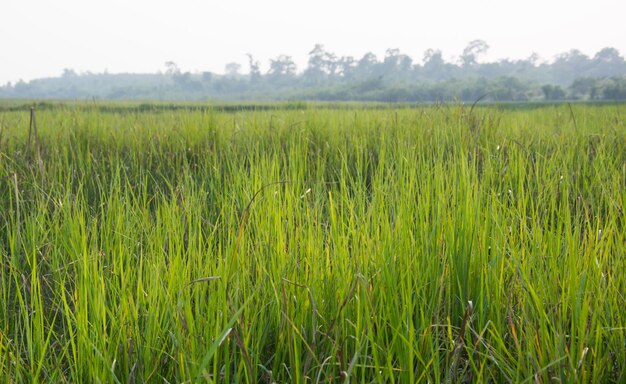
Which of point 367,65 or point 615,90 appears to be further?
point 367,65

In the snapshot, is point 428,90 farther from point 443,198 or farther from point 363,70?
point 443,198

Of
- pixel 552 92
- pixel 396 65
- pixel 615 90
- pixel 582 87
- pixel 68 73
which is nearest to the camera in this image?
pixel 615 90

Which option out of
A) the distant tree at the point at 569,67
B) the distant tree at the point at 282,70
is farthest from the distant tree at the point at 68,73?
the distant tree at the point at 569,67

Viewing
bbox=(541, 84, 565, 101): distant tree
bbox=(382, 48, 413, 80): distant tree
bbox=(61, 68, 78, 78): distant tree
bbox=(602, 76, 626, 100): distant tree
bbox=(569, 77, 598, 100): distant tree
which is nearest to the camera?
bbox=(602, 76, 626, 100): distant tree

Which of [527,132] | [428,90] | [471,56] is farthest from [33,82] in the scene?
[527,132]

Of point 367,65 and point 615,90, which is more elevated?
point 367,65

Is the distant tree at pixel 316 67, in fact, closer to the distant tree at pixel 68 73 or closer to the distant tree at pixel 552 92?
the distant tree at pixel 552 92

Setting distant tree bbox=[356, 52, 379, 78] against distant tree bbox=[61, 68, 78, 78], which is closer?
distant tree bbox=[356, 52, 379, 78]

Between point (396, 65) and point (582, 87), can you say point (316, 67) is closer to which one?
point (396, 65)

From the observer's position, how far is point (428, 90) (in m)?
53.4

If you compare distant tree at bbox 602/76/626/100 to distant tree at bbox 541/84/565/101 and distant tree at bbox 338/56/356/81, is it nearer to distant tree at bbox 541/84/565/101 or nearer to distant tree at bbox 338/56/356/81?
distant tree at bbox 541/84/565/101

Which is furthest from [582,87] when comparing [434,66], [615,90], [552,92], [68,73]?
[68,73]

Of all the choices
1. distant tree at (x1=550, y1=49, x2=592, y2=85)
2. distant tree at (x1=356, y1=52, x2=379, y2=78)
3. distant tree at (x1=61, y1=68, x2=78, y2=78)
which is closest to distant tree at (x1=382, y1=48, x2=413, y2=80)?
distant tree at (x1=356, y1=52, x2=379, y2=78)

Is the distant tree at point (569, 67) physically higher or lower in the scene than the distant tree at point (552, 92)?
higher
